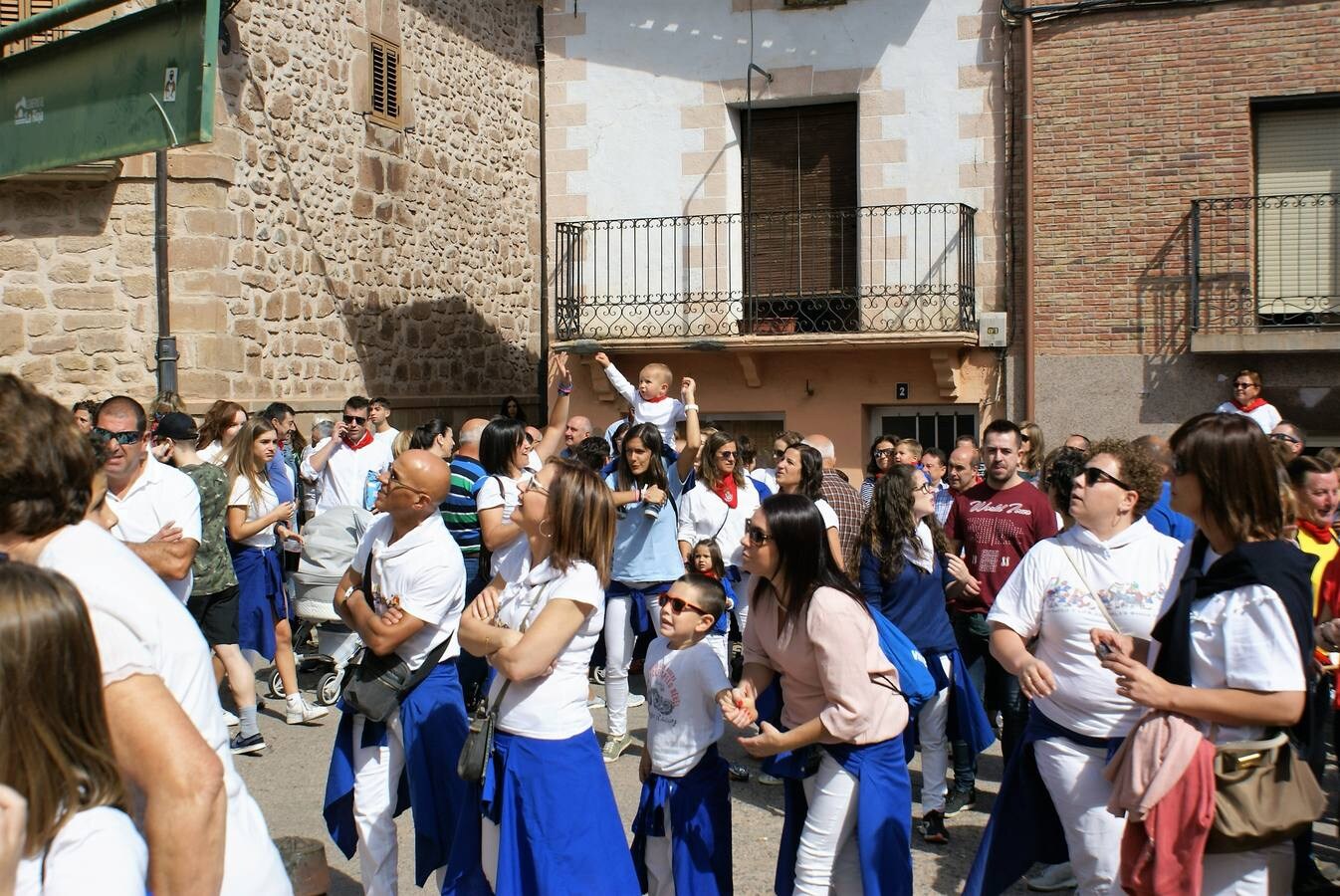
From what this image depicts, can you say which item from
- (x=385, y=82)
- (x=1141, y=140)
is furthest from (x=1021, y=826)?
(x=385, y=82)

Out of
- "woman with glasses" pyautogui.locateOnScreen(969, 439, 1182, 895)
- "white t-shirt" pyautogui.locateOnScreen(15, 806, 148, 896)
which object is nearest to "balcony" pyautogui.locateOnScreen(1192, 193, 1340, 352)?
"woman with glasses" pyautogui.locateOnScreen(969, 439, 1182, 895)

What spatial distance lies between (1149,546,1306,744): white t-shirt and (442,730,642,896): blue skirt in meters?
1.91

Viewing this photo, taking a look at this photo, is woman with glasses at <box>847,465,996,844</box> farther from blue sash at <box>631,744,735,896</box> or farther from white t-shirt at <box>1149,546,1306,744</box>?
white t-shirt at <box>1149,546,1306,744</box>

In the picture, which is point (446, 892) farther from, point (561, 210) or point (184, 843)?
point (561, 210)

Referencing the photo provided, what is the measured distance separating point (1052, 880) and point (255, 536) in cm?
507

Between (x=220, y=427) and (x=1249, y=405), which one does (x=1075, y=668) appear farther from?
(x=1249, y=405)

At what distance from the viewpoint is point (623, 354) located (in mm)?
15195

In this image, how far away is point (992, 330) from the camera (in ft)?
45.7

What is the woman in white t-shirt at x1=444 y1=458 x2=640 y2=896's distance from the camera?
4.20m

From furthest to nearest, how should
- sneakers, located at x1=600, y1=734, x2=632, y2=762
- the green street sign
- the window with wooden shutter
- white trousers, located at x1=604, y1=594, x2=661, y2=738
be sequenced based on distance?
the window with wooden shutter, white trousers, located at x1=604, y1=594, x2=661, y2=738, sneakers, located at x1=600, y1=734, x2=632, y2=762, the green street sign

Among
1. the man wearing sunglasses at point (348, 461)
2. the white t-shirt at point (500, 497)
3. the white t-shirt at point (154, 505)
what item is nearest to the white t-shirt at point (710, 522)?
the white t-shirt at point (500, 497)

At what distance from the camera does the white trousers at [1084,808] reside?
4.06 meters

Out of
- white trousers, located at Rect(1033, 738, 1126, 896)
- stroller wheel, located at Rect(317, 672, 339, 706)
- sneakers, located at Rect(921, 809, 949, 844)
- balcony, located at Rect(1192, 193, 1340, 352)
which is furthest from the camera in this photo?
balcony, located at Rect(1192, 193, 1340, 352)

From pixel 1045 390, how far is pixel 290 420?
25.4ft
